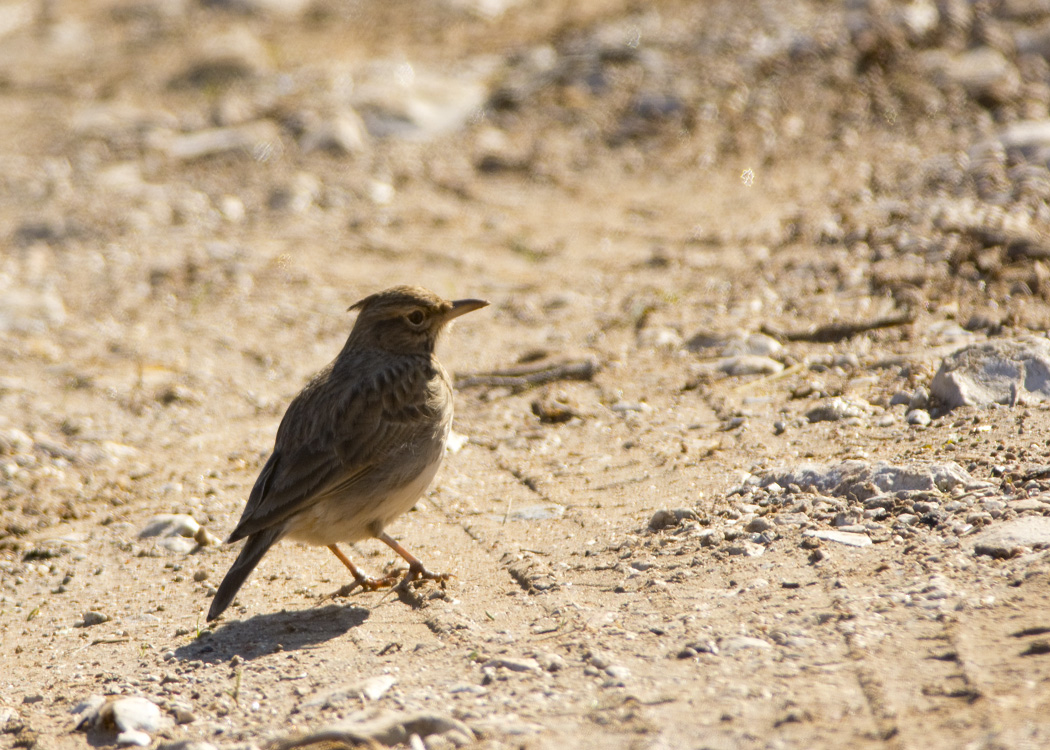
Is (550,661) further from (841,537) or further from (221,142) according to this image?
(221,142)

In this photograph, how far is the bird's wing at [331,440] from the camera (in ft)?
18.0

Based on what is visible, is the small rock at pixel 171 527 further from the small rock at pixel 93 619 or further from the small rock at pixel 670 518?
the small rock at pixel 670 518

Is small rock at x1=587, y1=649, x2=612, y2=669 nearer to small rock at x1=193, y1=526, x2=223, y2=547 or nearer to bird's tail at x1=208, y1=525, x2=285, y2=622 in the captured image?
bird's tail at x1=208, y1=525, x2=285, y2=622

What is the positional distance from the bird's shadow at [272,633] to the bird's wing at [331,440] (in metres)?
0.42

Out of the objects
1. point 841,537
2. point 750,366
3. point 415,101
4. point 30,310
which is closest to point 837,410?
point 750,366

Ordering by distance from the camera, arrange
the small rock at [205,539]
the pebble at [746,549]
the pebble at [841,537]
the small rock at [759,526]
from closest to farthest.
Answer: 1. the pebble at [841,537]
2. the pebble at [746,549]
3. the small rock at [759,526]
4. the small rock at [205,539]

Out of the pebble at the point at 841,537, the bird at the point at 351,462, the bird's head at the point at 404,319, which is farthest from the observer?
the bird's head at the point at 404,319

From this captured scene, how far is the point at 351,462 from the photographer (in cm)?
572

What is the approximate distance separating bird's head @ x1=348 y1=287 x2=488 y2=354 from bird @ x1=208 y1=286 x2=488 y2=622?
0.49 feet

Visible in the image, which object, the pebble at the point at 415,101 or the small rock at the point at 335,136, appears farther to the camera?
the pebble at the point at 415,101

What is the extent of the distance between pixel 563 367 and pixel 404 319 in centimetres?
174

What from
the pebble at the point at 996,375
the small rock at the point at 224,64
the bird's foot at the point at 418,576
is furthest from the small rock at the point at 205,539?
the small rock at the point at 224,64

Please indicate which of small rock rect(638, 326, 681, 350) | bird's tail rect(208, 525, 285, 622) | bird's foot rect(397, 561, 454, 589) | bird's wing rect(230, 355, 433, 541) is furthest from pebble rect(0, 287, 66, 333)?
bird's foot rect(397, 561, 454, 589)

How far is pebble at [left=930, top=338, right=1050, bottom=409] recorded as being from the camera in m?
6.04
